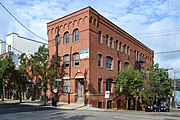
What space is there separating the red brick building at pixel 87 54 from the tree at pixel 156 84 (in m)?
5.09

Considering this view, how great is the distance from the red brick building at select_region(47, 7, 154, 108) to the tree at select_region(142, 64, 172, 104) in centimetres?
509

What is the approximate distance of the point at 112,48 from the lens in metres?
38.6

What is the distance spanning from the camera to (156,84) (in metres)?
37.3

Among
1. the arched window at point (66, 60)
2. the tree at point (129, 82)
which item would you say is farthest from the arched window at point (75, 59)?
the tree at point (129, 82)

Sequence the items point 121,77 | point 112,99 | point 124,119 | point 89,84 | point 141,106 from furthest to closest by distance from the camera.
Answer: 1. point 141,106
2. point 112,99
3. point 121,77
4. point 89,84
5. point 124,119

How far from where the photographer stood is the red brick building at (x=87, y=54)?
3228 cm

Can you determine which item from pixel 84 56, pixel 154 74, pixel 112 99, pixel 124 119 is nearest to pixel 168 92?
pixel 154 74

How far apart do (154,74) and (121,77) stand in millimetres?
7154

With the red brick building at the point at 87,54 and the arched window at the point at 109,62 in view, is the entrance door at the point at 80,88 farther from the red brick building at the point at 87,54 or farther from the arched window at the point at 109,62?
the arched window at the point at 109,62

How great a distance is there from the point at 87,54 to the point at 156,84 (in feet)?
42.0

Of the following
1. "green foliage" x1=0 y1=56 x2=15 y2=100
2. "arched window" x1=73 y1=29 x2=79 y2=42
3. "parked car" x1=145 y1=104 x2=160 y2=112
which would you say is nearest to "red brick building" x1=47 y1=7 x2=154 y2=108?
"arched window" x1=73 y1=29 x2=79 y2=42

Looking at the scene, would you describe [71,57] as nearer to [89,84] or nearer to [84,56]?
[84,56]

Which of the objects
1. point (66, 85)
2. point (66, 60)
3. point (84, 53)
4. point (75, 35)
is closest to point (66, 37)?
point (75, 35)

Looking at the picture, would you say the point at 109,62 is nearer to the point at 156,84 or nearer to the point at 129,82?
the point at 129,82
